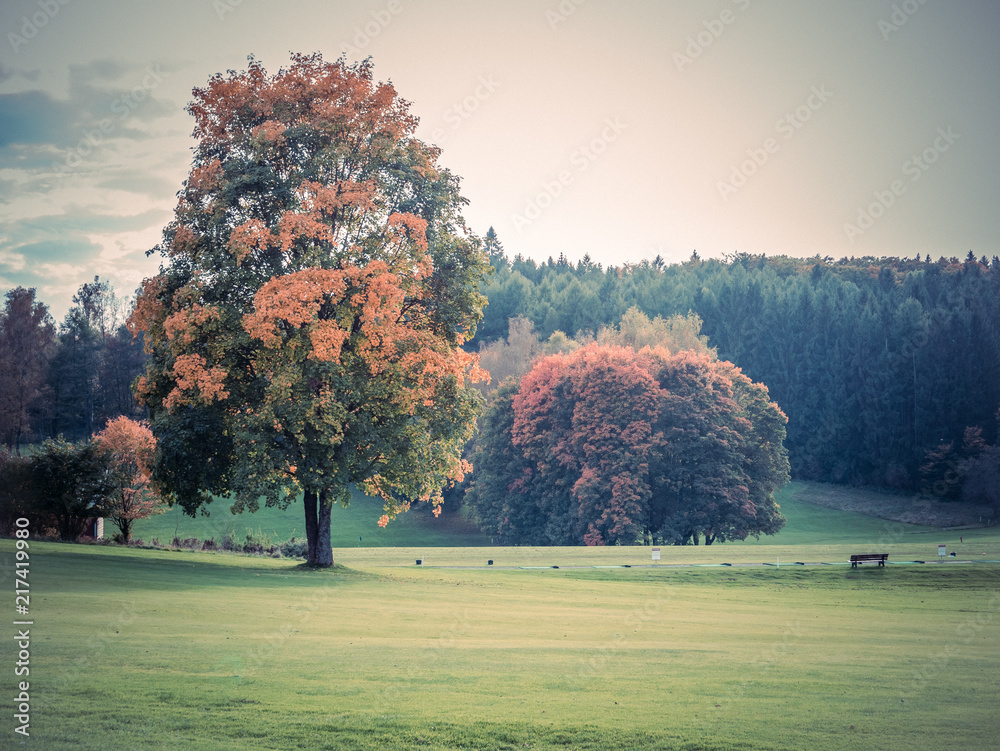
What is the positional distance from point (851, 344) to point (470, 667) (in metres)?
112

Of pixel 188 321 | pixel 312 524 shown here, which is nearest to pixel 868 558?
pixel 312 524

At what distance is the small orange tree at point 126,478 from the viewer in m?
38.1

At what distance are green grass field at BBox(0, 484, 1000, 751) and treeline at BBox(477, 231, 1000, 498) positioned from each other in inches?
2802

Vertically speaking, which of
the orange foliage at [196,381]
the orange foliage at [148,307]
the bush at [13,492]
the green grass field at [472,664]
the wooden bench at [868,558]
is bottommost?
the wooden bench at [868,558]

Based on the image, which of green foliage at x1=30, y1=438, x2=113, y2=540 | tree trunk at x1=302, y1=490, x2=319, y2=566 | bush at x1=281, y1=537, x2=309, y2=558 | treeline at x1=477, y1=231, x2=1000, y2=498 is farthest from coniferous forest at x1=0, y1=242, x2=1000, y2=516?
tree trunk at x1=302, y1=490, x2=319, y2=566

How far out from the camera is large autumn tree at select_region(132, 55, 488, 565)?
29609mm

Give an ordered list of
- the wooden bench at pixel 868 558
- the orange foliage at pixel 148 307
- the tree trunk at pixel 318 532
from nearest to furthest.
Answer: the orange foliage at pixel 148 307, the tree trunk at pixel 318 532, the wooden bench at pixel 868 558

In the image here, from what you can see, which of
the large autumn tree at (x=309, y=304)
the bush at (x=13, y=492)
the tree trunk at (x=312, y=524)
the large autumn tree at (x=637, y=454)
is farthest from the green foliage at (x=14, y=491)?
the large autumn tree at (x=637, y=454)

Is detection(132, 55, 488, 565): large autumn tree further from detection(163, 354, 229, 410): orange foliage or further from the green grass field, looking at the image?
the green grass field

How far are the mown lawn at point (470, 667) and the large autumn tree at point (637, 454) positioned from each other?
35.8 m

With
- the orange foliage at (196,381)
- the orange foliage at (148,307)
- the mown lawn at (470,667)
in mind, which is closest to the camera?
the mown lawn at (470,667)

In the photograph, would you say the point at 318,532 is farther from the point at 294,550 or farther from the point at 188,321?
the point at 294,550

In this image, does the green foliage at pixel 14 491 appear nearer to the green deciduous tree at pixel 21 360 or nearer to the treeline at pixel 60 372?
the green deciduous tree at pixel 21 360

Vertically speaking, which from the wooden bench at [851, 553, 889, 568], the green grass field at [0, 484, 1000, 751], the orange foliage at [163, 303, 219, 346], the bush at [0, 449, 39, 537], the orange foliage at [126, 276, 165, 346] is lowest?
the wooden bench at [851, 553, 889, 568]
